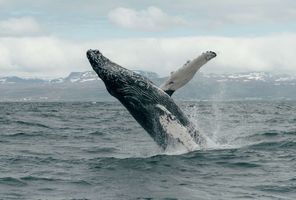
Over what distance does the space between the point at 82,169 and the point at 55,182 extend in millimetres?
1255

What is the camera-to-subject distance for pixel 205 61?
34.3 feet

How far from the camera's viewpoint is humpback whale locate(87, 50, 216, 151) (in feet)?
34.9

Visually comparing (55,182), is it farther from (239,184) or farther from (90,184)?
(239,184)

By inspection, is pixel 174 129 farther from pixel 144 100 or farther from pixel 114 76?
pixel 114 76

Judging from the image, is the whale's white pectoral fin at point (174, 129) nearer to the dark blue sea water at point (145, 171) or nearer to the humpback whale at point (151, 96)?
the humpback whale at point (151, 96)

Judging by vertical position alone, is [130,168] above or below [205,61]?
below

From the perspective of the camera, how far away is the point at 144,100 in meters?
10.8

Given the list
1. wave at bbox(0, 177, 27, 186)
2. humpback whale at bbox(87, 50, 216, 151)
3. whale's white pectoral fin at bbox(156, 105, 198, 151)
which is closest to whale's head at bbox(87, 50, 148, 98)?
humpback whale at bbox(87, 50, 216, 151)

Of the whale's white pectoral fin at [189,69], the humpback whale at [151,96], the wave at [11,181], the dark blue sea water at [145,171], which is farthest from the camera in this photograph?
the humpback whale at [151,96]

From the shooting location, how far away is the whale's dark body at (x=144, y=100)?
10.7m

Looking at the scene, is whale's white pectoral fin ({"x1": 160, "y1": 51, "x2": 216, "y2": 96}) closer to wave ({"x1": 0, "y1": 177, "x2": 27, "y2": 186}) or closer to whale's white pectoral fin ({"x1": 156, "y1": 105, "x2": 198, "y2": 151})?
whale's white pectoral fin ({"x1": 156, "y1": 105, "x2": 198, "y2": 151})

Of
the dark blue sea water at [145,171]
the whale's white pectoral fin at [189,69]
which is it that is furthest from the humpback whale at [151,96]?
the dark blue sea water at [145,171]

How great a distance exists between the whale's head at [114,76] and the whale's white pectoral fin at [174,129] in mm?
683

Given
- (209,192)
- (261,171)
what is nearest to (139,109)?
(261,171)
